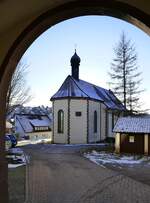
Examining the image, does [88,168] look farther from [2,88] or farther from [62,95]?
[62,95]

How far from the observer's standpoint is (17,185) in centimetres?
1085

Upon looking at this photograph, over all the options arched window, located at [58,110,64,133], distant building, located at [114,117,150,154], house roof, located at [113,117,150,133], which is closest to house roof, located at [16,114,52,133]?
arched window, located at [58,110,64,133]

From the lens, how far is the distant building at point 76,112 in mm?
30656

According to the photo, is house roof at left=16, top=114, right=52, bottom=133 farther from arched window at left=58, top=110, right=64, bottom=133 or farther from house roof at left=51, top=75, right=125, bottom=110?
arched window at left=58, top=110, right=64, bottom=133

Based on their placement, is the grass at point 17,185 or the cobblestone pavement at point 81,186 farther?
the cobblestone pavement at point 81,186

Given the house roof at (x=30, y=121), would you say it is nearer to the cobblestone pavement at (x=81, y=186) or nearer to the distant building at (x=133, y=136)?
the distant building at (x=133, y=136)

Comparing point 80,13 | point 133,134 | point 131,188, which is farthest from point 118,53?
point 80,13

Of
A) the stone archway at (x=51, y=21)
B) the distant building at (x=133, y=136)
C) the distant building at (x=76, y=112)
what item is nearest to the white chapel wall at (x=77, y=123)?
the distant building at (x=76, y=112)

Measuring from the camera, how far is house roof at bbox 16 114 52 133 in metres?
45.2

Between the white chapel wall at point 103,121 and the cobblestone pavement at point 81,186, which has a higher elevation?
the white chapel wall at point 103,121

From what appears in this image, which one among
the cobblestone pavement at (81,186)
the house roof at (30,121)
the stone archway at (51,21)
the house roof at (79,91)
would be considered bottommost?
the cobblestone pavement at (81,186)

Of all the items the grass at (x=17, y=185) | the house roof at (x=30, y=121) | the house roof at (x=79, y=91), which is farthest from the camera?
the house roof at (x=30, y=121)

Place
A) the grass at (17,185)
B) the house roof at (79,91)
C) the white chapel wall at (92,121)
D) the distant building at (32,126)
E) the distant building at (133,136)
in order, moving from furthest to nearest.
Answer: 1. the distant building at (32,126)
2. the white chapel wall at (92,121)
3. the house roof at (79,91)
4. the distant building at (133,136)
5. the grass at (17,185)

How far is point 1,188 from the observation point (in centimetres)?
403
